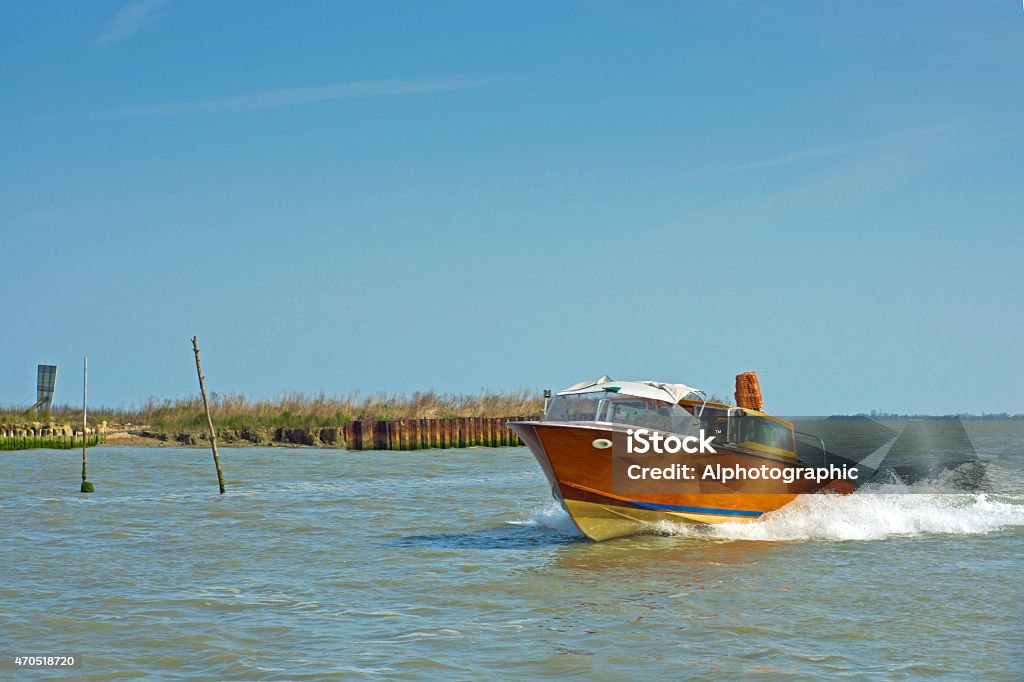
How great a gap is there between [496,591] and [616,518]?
4.38 meters

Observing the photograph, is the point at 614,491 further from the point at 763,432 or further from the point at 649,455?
the point at 763,432

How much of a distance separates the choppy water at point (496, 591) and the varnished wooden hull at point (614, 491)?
1.34ft

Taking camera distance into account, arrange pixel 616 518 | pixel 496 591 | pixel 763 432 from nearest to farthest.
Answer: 1. pixel 496 591
2. pixel 616 518
3. pixel 763 432

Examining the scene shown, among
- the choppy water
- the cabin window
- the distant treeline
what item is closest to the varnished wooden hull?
the cabin window

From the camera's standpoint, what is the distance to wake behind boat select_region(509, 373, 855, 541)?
1631cm

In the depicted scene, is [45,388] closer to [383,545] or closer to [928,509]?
[383,545]

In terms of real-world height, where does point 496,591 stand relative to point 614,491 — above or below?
below

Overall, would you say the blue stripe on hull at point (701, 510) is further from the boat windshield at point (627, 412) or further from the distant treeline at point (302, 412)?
the distant treeline at point (302, 412)

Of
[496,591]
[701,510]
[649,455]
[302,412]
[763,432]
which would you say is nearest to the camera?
[496,591]

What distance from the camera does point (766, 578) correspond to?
46.1 feet

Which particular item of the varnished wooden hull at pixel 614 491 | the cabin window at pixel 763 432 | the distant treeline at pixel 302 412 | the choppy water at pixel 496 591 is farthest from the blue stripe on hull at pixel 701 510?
the distant treeline at pixel 302 412

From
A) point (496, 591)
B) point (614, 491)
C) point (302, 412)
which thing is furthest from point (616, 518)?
point (302, 412)

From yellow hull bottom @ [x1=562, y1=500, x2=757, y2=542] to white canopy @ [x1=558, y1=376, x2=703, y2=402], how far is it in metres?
1.96

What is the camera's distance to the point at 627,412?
54.2 feet
